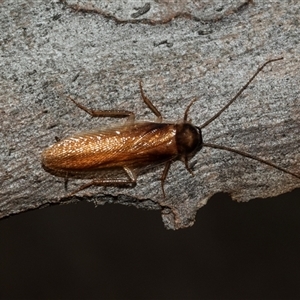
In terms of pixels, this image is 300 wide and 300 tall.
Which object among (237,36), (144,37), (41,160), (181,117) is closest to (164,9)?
(144,37)

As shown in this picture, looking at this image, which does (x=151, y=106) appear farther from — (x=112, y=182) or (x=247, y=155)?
(x=247, y=155)

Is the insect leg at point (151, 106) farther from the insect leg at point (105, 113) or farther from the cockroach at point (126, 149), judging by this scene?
the insect leg at point (105, 113)

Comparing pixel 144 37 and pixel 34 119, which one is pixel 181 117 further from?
pixel 34 119

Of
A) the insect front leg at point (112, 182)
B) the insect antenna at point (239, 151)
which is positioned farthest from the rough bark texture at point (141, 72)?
the insect front leg at point (112, 182)

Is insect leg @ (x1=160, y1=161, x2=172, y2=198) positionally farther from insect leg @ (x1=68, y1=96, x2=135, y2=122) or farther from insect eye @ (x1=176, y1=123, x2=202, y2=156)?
insect leg @ (x1=68, y1=96, x2=135, y2=122)

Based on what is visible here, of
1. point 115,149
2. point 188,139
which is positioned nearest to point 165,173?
point 188,139

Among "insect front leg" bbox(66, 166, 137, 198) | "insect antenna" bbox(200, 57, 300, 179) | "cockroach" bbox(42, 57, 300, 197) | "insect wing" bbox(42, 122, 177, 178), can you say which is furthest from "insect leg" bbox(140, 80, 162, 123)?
"insect front leg" bbox(66, 166, 137, 198)

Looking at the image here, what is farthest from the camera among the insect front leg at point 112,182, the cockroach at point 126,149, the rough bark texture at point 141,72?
the insect front leg at point 112,182
